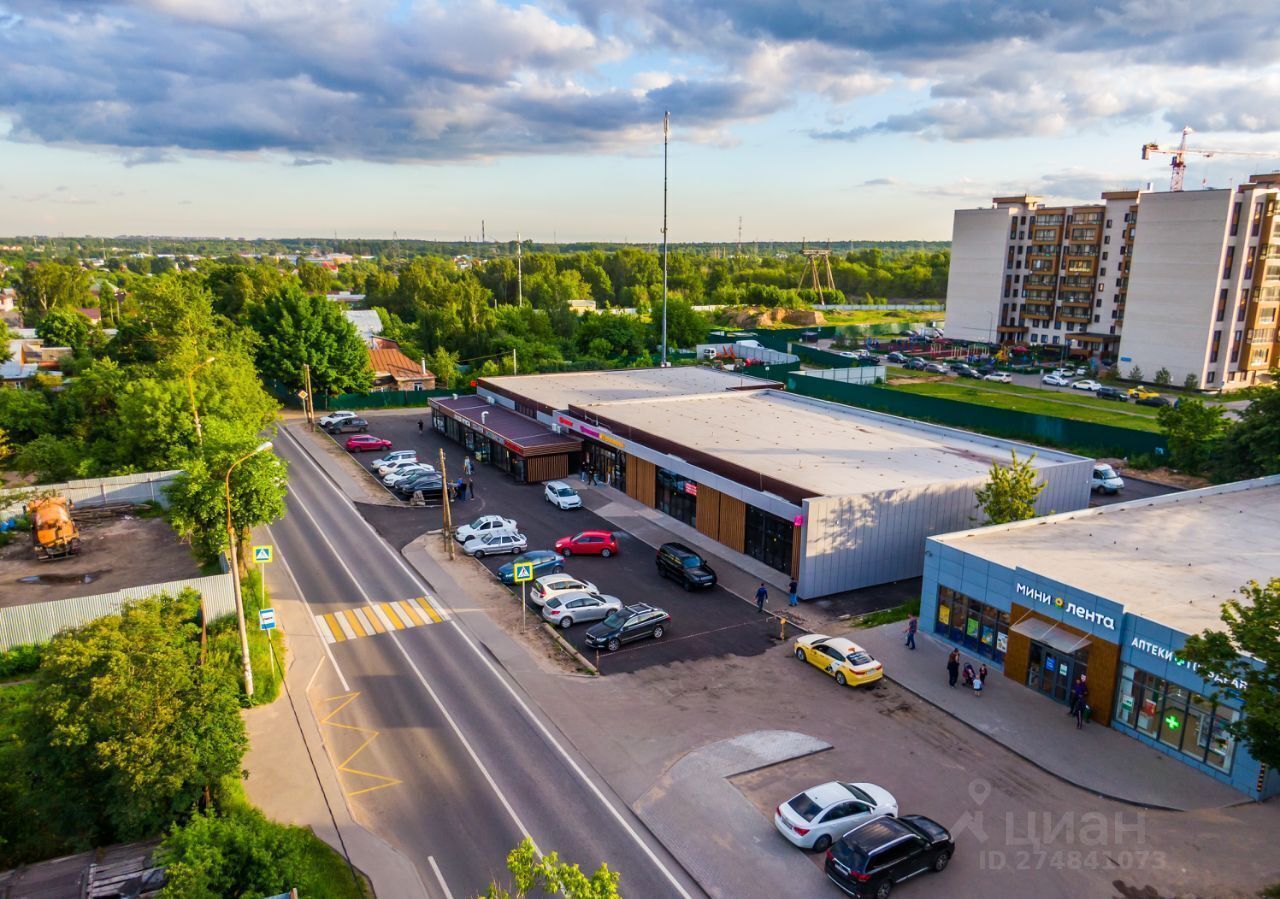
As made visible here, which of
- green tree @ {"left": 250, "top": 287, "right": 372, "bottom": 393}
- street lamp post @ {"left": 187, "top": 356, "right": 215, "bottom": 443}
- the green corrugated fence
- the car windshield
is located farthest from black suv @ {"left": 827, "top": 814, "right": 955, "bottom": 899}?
green tree @ {"left": 250, "top": 287, "right": 372, "bottom": 393}

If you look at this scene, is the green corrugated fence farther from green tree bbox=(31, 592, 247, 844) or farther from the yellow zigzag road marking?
green tree bbox=(31, 592, 247, 844)

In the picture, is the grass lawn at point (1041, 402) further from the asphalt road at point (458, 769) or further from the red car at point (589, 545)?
the asphalt road at point (458, 769)

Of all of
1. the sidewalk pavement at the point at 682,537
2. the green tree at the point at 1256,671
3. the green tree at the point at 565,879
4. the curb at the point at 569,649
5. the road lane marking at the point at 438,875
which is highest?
the green tree at the point at 1256,671

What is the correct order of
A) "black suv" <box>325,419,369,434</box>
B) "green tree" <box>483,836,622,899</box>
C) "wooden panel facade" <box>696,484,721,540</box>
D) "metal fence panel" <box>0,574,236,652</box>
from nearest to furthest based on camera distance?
1. "green tree" <box>483,836,622,899</box>
2. "metal fence panel" <box>0,574,236,652</box>
3. "wooden panel facade" <box>696,484,721,540</box>
4. "black suv" <box>325,419,369,434</box>

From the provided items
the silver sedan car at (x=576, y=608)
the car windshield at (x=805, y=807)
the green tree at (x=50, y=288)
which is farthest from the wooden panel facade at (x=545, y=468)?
the green tree at (x=50, y=288)

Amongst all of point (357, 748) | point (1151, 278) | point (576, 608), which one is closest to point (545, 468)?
point (576, 608)
